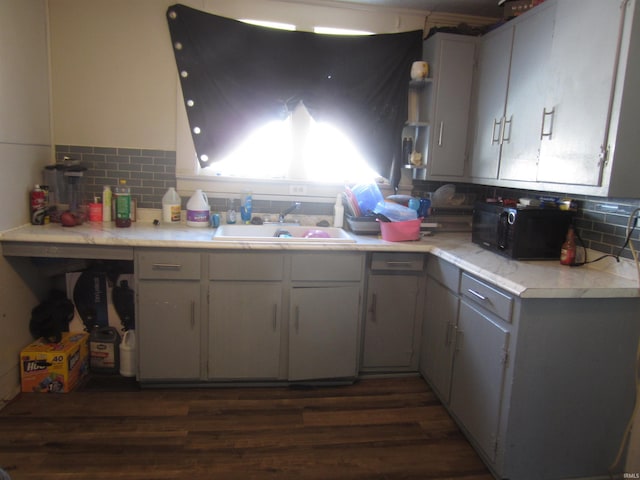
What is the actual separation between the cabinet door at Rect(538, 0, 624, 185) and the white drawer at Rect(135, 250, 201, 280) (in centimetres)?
196

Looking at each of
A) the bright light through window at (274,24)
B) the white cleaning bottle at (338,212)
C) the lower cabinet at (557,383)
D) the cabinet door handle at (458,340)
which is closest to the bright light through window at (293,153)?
the white cleaning bottle at (338,212)

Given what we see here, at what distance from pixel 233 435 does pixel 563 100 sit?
2338 mm

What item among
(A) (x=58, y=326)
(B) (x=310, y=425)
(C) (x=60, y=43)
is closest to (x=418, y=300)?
(B) (x=310, y=425)

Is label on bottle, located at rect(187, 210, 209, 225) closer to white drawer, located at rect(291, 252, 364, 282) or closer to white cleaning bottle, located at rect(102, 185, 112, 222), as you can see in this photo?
white cleaning bottle, located at rect(102, 185, 112, 222)

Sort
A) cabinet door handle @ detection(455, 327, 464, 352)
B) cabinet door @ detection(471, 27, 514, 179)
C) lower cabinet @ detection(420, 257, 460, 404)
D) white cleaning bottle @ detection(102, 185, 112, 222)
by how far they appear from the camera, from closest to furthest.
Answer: cabinet door handle @ detection(455, 327, 464, 352) → lower cabinet @ detection(420, 257, 460, 404) → cabinet door @ detection(471, 27, 514, 179) → white cleaning bottle @ detection(102, 185, 112, 222)

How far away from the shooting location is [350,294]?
2.63m

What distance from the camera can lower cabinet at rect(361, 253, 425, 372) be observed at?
270 cm

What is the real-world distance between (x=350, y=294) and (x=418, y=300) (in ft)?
1.53

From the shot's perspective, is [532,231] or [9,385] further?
[9,385]

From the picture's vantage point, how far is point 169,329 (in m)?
2.53

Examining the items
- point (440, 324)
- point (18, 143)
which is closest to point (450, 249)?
point (440, 324)

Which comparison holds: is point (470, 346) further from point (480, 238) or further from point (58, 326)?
point (58, 326)

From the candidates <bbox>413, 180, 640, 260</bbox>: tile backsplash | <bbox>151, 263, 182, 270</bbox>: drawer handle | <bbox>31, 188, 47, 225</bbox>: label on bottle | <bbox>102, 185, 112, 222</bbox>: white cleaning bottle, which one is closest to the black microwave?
<bbox>413, 180, 640, 260</bbox>: tile backsplash

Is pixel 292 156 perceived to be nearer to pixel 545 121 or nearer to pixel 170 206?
pixel 170 206
